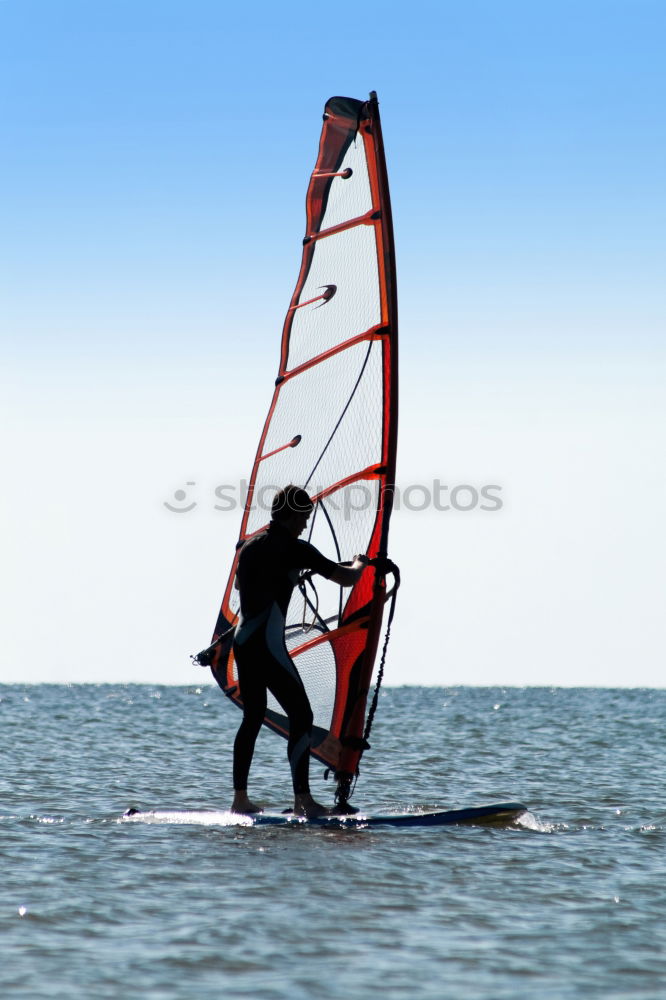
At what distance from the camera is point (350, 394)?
623cm

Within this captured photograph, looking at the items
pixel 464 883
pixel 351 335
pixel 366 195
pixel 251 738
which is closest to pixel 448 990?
pixel 464 883

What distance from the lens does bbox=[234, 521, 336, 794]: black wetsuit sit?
564 centimetres

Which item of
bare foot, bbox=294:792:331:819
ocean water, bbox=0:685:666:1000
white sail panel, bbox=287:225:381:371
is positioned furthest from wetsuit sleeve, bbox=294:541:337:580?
white sail panel, bbox=287:225:381:371

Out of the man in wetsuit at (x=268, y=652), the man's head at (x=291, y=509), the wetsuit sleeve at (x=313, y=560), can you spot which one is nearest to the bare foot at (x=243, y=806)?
the man in wetsuit at (x=268, y=652)

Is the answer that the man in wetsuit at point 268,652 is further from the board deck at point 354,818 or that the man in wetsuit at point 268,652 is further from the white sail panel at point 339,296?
the white sail panel at point 339,296

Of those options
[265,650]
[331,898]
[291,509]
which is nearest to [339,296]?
[291,509]

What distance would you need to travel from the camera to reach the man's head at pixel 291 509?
5512 millimetres

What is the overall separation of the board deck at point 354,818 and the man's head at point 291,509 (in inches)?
56.6

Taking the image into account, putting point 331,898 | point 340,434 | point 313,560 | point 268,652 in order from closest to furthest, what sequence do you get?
point 331,898 < point 313,560 < point 268,652 < point 340,434

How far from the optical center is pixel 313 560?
18.0 feet

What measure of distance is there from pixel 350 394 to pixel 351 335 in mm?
320

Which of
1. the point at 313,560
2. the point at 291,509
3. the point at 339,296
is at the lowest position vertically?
the point at 313,560

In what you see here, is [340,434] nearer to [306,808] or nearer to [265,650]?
[265,650]

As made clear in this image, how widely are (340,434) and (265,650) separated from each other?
128 centimetres
